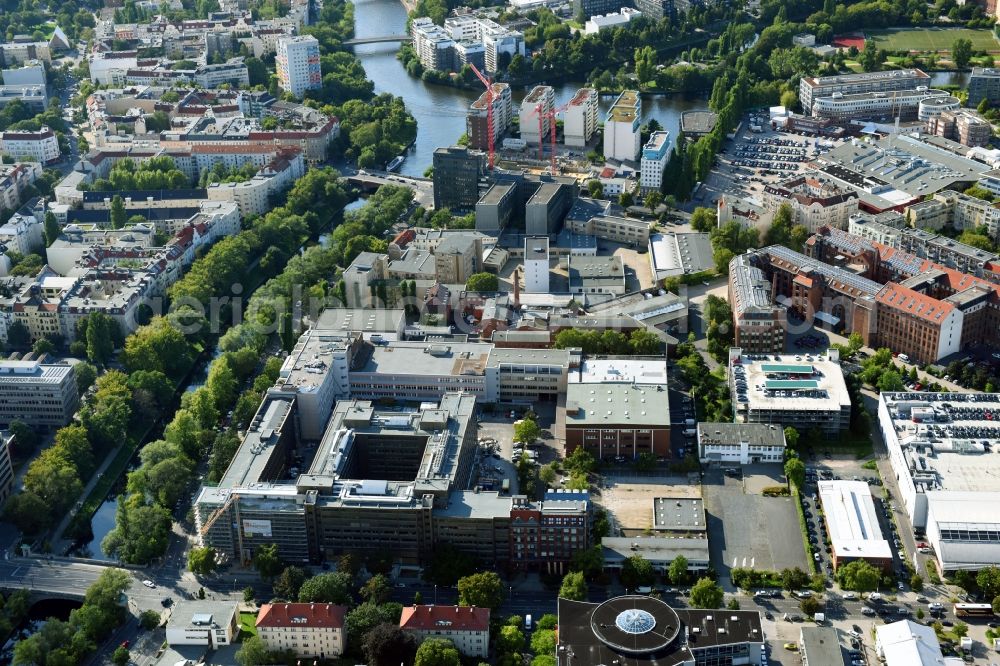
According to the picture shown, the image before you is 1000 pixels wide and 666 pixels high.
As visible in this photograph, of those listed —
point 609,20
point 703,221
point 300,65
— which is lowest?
point 703,221

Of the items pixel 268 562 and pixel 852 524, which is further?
pixel 852 524

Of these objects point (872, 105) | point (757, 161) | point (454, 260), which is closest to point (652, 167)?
point (757, 161)

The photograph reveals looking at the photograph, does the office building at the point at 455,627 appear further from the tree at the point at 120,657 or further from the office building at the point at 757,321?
the office building at the point at 757,321

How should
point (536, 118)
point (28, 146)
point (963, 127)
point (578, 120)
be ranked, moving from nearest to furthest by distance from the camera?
point (963, 127) < point (28, 146) < point (578, 120) < point (536, 118)

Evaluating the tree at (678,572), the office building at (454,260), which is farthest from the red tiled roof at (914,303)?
the office building at (454,260)

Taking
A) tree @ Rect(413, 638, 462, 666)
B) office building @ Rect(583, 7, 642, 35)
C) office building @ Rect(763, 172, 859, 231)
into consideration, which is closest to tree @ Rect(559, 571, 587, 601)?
tree @ Rect(413, 638, 462, 666)

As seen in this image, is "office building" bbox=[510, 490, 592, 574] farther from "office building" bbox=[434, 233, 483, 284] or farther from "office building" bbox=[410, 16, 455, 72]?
"office building" bbox=[410, 16, 455, 72]

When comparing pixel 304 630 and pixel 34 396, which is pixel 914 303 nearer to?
pixel 304 630
